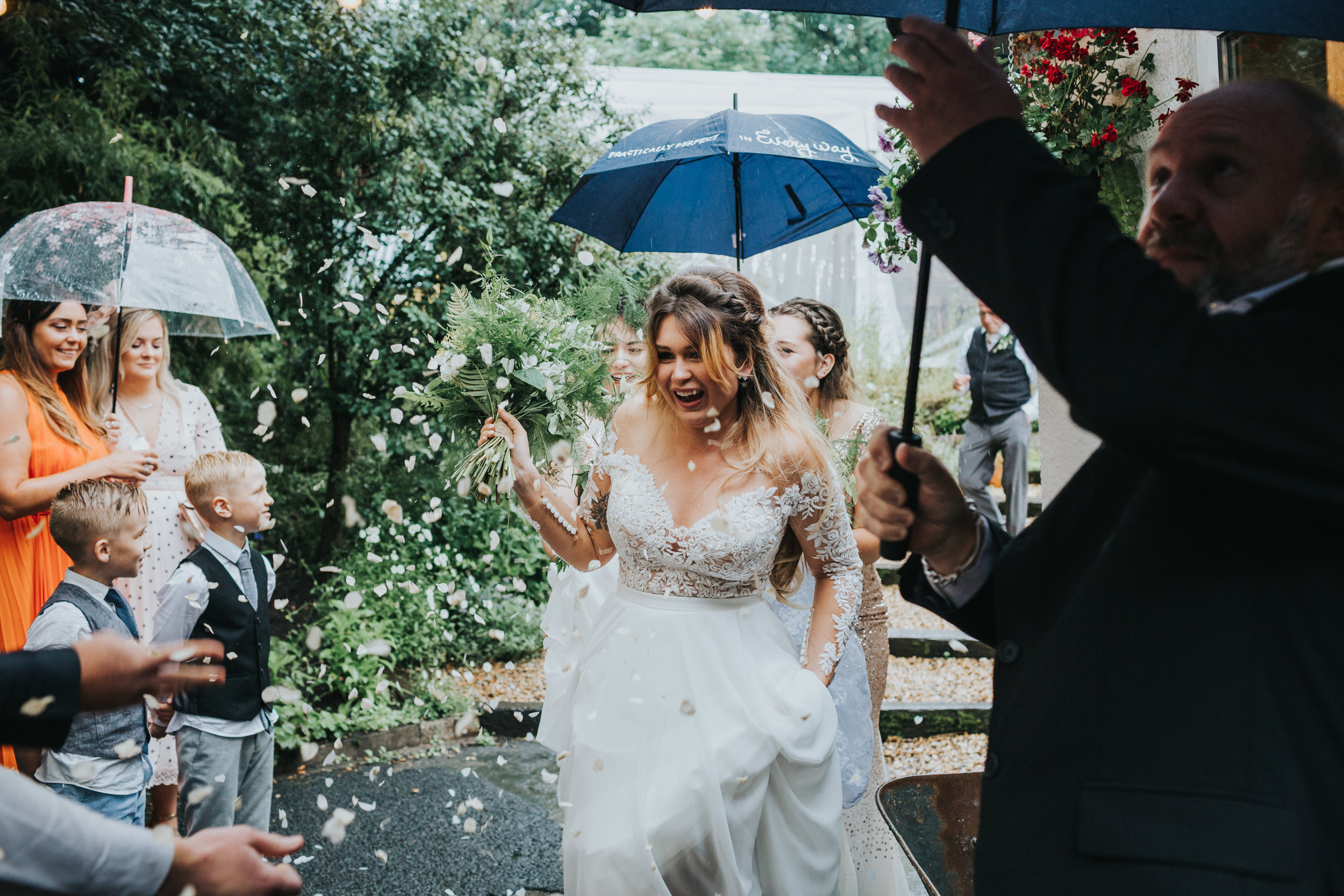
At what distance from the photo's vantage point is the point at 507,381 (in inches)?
143

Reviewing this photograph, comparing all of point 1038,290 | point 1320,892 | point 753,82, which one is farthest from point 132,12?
point 1320,892

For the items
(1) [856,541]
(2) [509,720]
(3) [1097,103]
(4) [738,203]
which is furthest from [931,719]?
(3) [1097,103]

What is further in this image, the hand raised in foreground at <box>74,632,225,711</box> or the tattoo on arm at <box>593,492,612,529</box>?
the tattoo on arm at <box>593,492,612,529</box>

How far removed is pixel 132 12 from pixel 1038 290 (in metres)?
7.43

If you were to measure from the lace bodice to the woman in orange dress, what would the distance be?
7.35 feet

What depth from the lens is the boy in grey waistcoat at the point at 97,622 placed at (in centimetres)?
324

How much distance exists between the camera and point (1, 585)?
3855 mm

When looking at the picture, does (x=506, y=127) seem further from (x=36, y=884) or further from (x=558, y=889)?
(x=36, y=884)

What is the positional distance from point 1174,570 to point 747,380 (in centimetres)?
237

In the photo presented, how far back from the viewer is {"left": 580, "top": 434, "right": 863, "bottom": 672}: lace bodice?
3059 millimetres

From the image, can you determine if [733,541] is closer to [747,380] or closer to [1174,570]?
[747,380]

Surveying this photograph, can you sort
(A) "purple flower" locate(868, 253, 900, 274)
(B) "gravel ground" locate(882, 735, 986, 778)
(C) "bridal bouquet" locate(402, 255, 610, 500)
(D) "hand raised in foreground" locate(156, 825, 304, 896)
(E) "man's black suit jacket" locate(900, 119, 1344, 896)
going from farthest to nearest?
1. (B) "gravel ground" locate(882, 735, 986, 778)
2. (A) "purple flower" locate(868, 253, 900, 274)
3. (C) "bridal bouquet" locate(402, 255, 610, 500)
4. (D) "hand raised in foreground" locate(156, 825, 304, 896)
5. (E) "man's black suit jacket" locate(900, 119, 1344, 896)

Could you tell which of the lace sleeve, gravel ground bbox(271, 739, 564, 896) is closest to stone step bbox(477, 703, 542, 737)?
gravel ground bbox(271, 739, 564, 896)

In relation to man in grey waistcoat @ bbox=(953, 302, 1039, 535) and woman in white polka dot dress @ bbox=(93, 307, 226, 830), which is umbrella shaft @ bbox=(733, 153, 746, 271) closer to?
woman in white polka dot dress @ bbox=(93, 307, 226, 830)
